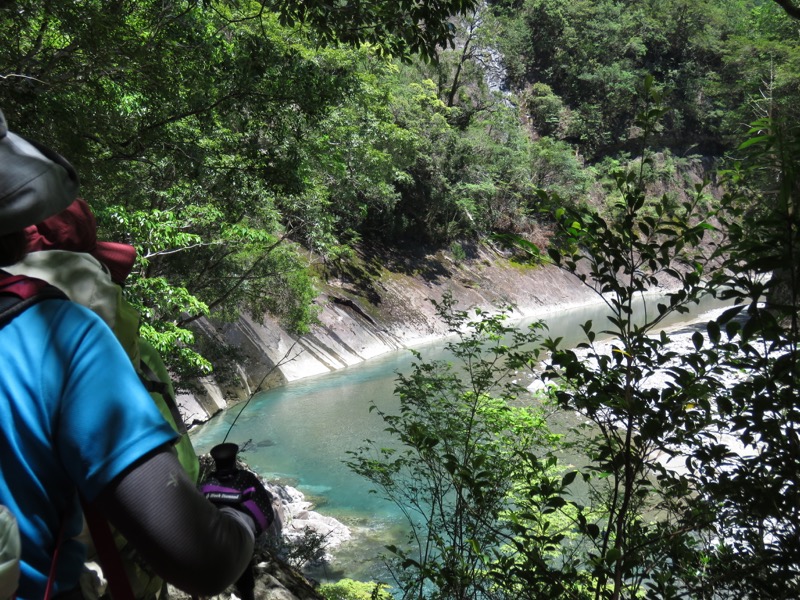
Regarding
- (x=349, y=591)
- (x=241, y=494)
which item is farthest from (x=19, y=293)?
(x=349, y=591)

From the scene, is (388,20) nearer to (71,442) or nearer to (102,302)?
(102,302)

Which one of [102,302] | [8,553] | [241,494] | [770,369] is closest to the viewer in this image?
[8,553]

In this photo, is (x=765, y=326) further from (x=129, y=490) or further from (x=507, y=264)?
(x=507, y=264)

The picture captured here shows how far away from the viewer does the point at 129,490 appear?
33.4 inches

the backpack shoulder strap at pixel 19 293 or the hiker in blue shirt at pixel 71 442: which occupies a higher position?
the backpack shoulder strap at pixel 19 293

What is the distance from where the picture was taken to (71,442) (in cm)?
84

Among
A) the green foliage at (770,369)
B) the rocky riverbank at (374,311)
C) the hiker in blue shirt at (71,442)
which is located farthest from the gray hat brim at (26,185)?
the rocky riverbank at (374,311)

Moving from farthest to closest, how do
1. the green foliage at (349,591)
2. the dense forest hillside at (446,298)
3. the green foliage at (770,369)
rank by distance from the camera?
1. the green foliage at (349,591)
2. the dense forest hillside at (446,298)
3. the green foliage at (770,369)

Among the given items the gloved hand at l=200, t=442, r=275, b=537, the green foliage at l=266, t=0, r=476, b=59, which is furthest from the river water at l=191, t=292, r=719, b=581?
the gloved hand at l=200, t=442, r=275, b=537

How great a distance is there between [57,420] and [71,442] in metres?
0.04

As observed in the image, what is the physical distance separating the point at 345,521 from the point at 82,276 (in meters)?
7.20

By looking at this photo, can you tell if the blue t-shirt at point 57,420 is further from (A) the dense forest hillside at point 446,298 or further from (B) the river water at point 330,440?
(B) the river water at point 330,440

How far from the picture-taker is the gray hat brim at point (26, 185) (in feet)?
2.93

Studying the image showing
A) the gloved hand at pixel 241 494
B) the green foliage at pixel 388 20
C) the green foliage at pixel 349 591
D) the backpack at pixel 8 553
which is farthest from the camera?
the green foliage at pixel 349 591
